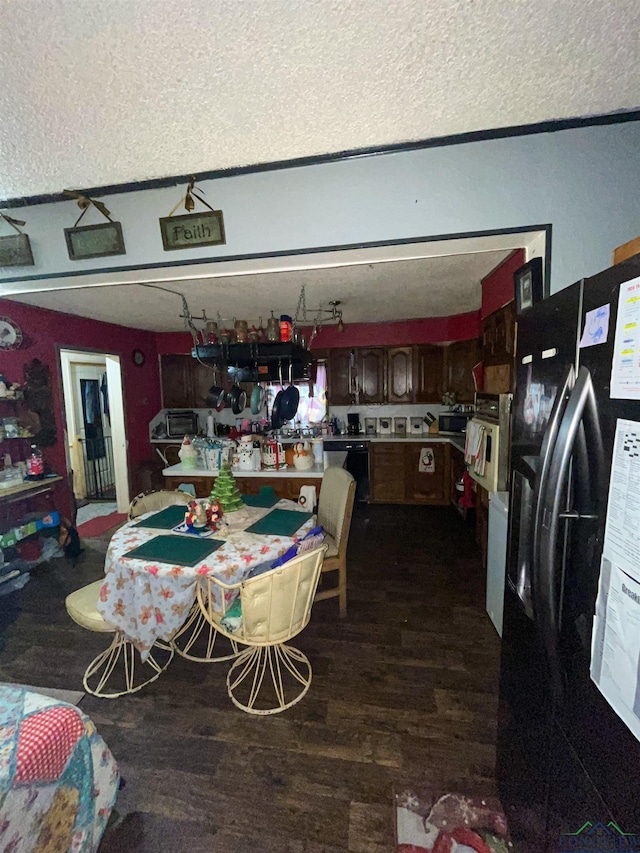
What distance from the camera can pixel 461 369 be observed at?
471 centimetres

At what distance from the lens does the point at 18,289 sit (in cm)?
205

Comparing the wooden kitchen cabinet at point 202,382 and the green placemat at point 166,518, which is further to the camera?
the wooden kitchen cabinet at point 202,382

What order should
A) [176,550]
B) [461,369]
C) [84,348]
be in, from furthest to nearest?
[461,369] < [84,348] < [176,550]

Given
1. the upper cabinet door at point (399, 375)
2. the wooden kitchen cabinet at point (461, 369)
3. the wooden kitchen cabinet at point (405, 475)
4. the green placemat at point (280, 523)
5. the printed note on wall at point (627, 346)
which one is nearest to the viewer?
the printed note on wall at point (627, 346)

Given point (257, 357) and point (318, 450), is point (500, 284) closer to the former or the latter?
point (257, 357)

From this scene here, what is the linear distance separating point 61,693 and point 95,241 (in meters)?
2.32

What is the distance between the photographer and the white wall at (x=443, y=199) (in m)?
1.40

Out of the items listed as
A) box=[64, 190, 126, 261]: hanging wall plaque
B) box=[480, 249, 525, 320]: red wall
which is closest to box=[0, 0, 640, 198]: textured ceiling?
box=[64, 190, 126, 261]: hanging wall plaque

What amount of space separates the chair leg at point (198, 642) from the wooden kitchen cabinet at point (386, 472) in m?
2.90

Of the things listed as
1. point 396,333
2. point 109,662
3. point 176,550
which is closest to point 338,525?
point 176,550

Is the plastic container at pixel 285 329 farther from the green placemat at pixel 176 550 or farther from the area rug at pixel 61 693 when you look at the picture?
the area rug at pixel 61 693

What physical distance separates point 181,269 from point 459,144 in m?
1.37

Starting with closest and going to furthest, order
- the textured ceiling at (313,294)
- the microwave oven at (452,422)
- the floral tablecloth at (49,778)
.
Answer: the floral tablecloth at (49,778)
the textured ceiling at (313,294)
the microwave oven at (452,422)

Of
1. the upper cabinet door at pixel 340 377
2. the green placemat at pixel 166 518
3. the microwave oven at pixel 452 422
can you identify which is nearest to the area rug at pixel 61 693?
the green placemat at pixel 166 518
